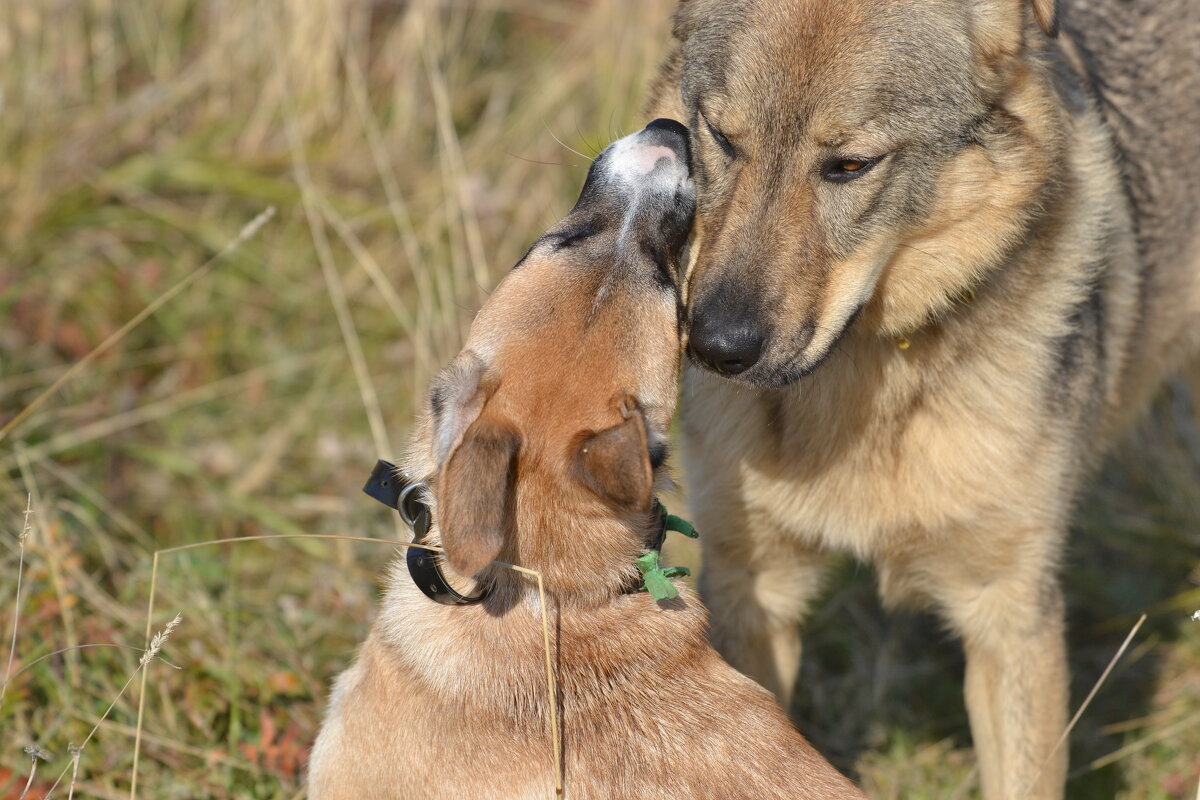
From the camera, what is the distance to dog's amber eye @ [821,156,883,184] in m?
3.50

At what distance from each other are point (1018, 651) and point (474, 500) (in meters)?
2.17

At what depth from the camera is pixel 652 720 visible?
3385 millimetres

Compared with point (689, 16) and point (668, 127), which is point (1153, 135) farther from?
point (668, 127)

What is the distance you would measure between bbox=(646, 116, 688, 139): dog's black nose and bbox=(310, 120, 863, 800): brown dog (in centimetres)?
43

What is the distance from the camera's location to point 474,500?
2.97 meters

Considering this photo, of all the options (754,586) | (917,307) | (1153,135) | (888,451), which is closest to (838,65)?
(917,307)

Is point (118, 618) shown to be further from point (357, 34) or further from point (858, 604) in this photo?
point (357, 34)

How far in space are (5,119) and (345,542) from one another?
10.1 ft

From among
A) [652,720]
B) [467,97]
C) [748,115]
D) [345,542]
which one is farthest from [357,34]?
[652,720]

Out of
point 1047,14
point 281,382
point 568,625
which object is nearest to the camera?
point 568,625

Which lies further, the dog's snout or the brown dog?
the dog's snout

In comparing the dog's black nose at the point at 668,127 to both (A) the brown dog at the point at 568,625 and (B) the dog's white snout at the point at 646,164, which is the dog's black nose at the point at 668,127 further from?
(A) the brown dog at the point at 568,625

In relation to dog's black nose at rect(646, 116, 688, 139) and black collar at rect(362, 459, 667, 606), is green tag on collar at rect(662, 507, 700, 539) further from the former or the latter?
dog's black nose at rect(646, 116, 688, 139)

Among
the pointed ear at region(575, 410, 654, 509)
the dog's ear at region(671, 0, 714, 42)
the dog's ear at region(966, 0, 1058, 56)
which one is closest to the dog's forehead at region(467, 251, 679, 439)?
the pointed ear at region(575, 410, 654, 509)
